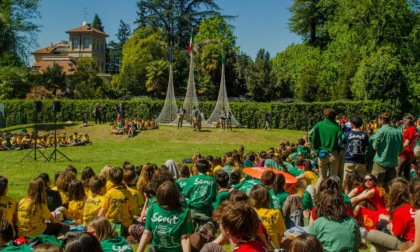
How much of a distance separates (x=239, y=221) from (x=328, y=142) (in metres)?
5.87

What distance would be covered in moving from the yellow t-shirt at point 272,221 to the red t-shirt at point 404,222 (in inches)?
53.1

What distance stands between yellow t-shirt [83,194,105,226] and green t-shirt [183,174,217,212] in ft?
4.41

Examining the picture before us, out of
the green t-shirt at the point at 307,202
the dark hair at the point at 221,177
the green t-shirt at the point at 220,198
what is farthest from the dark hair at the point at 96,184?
the green t-shirt at the point at 307,202

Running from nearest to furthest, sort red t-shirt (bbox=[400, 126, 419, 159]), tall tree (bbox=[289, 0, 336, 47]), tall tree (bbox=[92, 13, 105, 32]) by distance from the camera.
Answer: red t-shirt (bbox=[400, 126, 419, 159]), tall tree (bbox=[289, 0, 336, 47]), tall tree (bbox=[92, 13, 105, 32])

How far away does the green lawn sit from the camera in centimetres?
1927

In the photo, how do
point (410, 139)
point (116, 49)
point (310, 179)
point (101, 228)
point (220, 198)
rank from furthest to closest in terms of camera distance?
point (116, 49) < point (410, 139) < point (310, 179) < point (220, 198) < point (101, 228)

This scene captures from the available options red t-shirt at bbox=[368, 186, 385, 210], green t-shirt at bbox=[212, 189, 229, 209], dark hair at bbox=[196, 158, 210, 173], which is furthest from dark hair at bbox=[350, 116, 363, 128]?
dark hair at bbox=[196, 158, 210, 173]

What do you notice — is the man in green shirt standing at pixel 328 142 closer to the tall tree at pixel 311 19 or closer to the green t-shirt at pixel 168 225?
the green t-shirt at pixel 168 225

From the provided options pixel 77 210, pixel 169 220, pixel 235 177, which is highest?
pixel 169 220

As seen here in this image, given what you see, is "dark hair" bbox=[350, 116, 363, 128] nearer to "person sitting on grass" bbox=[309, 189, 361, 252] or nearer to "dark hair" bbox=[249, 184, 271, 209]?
"dark hair" bbox=[249, 184, 271, 209]

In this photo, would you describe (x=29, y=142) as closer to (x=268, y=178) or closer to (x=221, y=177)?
(x=221, y=177)

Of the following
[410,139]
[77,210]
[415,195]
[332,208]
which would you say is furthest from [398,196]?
[410,139]

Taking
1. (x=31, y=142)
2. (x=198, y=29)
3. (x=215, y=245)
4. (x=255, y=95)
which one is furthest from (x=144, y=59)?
(x=215, y=245)

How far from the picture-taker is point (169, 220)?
5.47 m
